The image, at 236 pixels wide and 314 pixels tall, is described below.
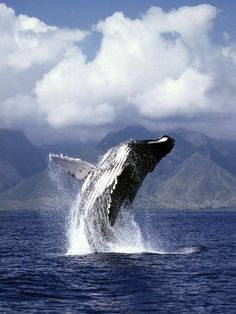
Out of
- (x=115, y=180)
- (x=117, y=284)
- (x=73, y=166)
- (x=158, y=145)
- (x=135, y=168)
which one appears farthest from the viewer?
(x=73, y=166)

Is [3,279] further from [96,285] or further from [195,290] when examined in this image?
[195,290]

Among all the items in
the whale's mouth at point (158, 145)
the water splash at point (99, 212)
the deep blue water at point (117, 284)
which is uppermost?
the whale's mouth at point (158, 145)

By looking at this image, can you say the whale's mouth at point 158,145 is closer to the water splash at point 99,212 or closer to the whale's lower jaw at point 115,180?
the whale's lower jaw at point 115,180

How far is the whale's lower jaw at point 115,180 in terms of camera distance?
19594 millimetres

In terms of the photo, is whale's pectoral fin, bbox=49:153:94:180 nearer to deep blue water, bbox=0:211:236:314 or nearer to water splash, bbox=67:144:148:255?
water splash, bbox=67:144:148:255

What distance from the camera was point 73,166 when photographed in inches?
862

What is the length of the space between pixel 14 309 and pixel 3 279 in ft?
16.2

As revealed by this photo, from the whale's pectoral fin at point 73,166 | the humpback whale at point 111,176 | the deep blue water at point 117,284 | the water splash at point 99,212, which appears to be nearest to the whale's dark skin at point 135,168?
the humpback whale at point 111,176

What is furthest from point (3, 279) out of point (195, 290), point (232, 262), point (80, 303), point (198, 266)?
point (232, 262)

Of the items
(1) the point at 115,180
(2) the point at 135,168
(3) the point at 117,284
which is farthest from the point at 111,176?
(3) the point at 117,284

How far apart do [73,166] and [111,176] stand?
1.97m

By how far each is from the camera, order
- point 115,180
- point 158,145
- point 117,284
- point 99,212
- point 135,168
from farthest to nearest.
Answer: point 99,212, point 115,180, point 135,168, point 158,145, point 117,284

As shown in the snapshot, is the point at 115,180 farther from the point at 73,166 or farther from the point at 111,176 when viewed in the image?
the point at 73,166

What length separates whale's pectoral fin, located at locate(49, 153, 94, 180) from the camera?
21828 millimetres
